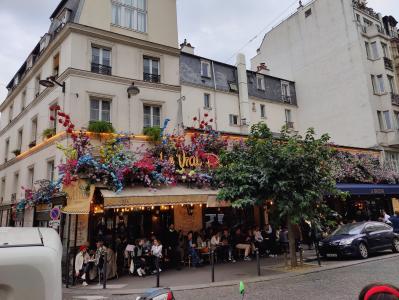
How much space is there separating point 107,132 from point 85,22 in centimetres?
553

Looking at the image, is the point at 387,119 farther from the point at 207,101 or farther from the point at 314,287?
the point at 314,287

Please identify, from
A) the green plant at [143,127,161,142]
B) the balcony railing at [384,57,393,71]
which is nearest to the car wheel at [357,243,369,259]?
the green plant at [143,127,161,142]

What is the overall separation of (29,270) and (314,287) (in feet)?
29.2

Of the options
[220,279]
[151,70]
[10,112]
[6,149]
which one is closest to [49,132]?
[151,70]

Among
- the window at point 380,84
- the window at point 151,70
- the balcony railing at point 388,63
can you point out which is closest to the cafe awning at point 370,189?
the window at point 380,84

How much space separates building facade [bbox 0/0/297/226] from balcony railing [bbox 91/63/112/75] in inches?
Answer: 1.8

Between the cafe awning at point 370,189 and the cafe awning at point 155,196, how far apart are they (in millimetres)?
7985

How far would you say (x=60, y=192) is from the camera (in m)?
14.1

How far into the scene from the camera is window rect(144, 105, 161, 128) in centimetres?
1712

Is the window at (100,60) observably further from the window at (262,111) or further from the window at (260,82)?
the window at (260,82)

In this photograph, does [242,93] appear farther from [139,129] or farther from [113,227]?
[113,227]

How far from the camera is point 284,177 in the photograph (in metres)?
12.0

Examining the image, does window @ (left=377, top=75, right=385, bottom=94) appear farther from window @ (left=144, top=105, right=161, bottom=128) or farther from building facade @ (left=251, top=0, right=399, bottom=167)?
window @ (left=144, top=105, right=161, bottom=128)

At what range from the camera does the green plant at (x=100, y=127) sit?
1491 cm
